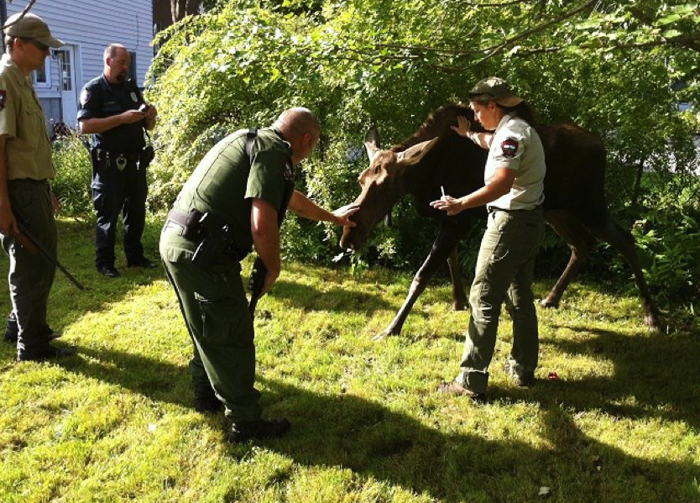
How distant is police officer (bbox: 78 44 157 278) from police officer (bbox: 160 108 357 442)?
3.19 metres

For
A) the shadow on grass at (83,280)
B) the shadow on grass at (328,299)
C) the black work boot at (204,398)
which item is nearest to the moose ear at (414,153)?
the shadow on grass at (328,299)

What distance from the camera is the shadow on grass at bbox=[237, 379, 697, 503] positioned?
316 cm

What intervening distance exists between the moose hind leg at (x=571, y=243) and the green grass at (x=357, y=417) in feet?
0.82

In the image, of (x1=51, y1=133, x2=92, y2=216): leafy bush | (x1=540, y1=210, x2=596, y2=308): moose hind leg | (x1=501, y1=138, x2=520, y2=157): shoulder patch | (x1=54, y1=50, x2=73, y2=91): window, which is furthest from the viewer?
(x1=54, y1=50, x2=73, y2=91): window

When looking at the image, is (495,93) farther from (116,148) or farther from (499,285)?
(116,148)

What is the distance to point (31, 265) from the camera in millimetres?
Answer: 4355

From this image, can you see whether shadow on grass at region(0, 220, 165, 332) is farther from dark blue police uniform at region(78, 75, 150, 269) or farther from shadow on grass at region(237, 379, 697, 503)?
shadow on grass at region(237, 379, 697, 503)

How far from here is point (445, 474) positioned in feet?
10.8

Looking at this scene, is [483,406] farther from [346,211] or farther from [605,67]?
[605,67]

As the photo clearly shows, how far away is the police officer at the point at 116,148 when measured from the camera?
5969 millimetres

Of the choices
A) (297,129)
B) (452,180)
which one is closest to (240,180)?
(297,129)

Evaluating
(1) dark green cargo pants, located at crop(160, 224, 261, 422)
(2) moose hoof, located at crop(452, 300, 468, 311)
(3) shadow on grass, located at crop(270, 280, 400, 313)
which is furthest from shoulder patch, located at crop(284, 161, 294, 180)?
(2) moose hoof, located at crop(452, 300, 468, 311)

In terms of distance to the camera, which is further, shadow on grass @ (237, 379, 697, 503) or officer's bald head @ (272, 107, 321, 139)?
officer's bald head @ (272, 107, 321, 139)

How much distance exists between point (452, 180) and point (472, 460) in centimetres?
252
